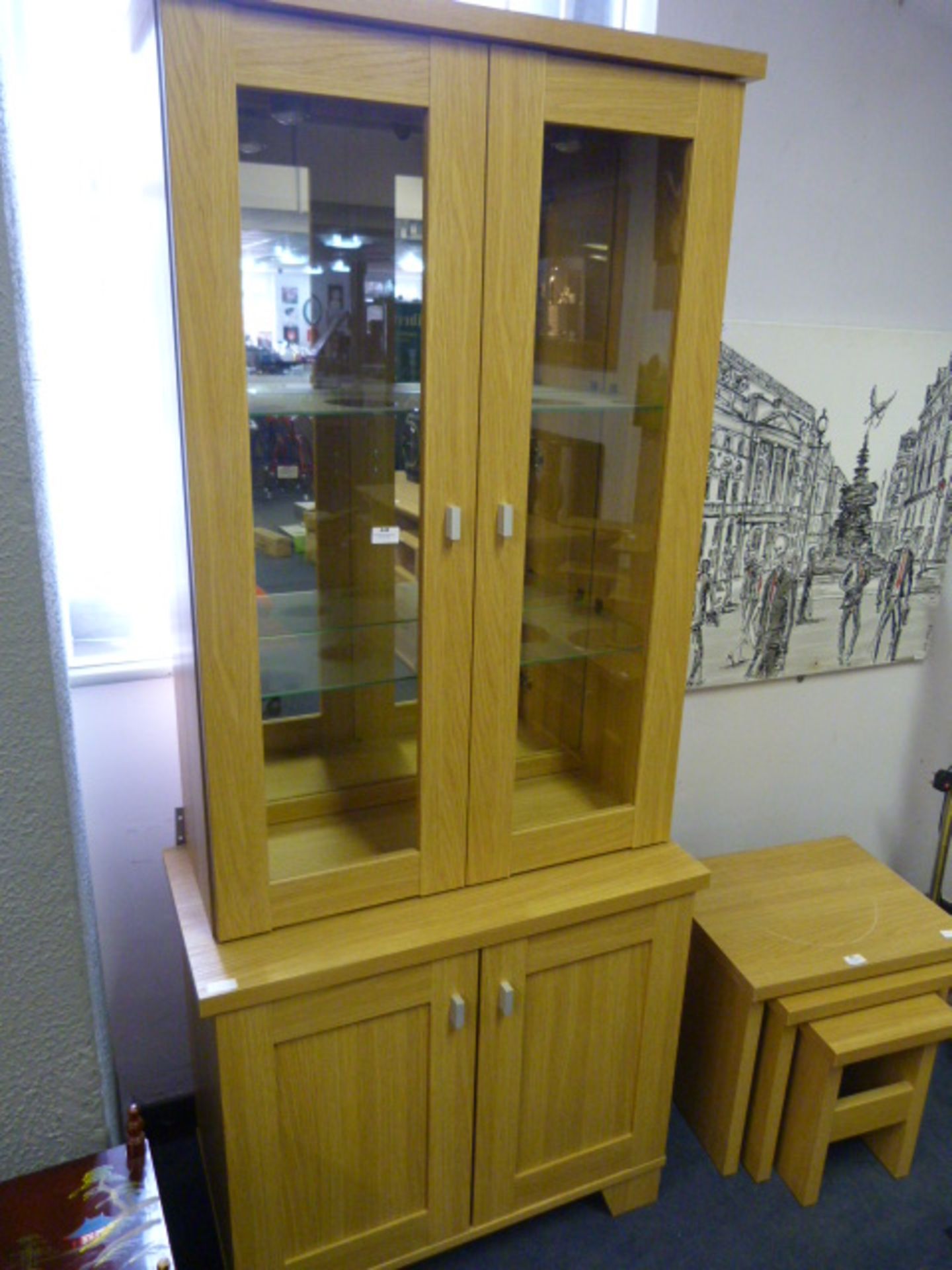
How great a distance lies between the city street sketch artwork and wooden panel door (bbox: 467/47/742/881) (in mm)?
532

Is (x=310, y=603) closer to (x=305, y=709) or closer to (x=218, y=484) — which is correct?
(x=305, y=709)

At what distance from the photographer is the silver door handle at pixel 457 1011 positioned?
156 centimetres

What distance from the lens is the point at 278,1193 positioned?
1.52m

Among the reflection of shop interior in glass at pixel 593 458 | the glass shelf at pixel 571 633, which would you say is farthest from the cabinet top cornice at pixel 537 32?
the glass shelf at pixel 571 633

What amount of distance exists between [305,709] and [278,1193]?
0.79 meters

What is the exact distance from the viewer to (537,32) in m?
1.23

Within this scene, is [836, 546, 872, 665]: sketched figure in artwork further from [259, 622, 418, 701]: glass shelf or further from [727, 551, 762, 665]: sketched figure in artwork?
[259, 622, 418, 701]: glass shelf

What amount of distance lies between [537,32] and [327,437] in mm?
609

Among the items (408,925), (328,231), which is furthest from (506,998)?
(328,231)

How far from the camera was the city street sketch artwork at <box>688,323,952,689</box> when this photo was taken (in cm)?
212

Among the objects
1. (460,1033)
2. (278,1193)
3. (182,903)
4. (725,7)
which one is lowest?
(278,1193)

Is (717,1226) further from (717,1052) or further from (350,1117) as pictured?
(350,1117)

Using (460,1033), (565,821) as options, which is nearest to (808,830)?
(565,821)

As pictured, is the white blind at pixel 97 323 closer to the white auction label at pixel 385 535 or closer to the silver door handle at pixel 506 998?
the white auction label at pixel 385 535
